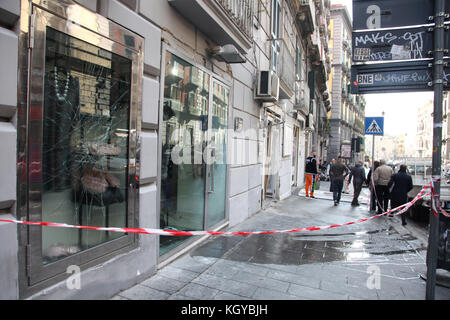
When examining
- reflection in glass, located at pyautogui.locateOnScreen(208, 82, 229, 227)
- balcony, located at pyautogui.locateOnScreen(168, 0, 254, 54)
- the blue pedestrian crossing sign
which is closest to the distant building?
the blue pedestrian crossing sign

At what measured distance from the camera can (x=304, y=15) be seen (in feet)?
44.5

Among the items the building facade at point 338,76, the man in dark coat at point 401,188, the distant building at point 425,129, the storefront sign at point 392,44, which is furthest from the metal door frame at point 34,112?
the distant building at point 425,129

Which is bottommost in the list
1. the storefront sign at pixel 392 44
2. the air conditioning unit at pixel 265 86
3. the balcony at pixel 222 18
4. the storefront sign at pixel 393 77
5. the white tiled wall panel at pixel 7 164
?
the white tiled wall panel at pixel 7 164

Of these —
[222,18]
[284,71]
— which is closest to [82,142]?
[222,18]

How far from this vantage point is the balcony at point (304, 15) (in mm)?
12922

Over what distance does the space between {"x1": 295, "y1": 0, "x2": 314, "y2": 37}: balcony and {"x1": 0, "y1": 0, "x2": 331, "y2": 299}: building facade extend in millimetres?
7717

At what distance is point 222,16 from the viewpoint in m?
5.09

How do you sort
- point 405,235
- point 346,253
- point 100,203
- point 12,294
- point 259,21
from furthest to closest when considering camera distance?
point 259,21, point 405,235, point 346,253, point 100,203, point 12,294

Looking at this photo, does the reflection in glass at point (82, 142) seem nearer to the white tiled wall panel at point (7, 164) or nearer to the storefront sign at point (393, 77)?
the white tiled wall panel at point (7, 164)

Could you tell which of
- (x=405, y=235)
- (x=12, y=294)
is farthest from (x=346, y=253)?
(x=12, y=294)

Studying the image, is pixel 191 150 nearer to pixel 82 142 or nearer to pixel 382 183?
pixel 82 142

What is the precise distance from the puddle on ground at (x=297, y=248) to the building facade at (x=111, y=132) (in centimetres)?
53

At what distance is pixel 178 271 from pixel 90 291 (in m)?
1.34
